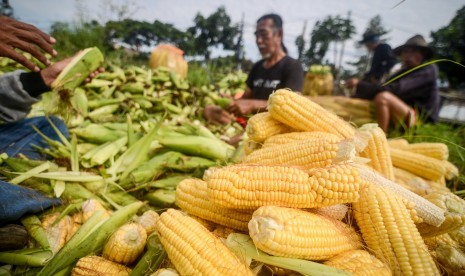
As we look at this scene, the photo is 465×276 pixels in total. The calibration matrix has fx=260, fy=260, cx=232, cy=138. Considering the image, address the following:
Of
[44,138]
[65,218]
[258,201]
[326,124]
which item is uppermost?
[326,124]

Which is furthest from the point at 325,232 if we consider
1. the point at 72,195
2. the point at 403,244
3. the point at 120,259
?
the point at 72,195

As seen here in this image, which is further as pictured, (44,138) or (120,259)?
(44,138)

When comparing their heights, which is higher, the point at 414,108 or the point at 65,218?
A: the point at 414,108

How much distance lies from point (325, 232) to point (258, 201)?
0.30 metres

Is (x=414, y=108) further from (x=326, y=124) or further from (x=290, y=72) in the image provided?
(x=326, y=124)

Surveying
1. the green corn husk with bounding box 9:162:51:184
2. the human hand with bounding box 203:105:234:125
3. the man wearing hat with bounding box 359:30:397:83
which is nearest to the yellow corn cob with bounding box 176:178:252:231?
the green corn husk with bounding box 9:162:51:184

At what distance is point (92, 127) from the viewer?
2965mm

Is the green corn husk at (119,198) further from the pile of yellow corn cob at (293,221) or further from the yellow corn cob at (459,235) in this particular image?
→ the yellow corn cob at (459,235)

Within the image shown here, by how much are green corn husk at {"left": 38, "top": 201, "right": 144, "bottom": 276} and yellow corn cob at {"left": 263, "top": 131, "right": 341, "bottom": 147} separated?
3.40 feet

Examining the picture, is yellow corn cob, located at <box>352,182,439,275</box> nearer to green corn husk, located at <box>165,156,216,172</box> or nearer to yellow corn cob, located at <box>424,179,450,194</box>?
yellow corn cob, located at <box>424,179,450,194</box>

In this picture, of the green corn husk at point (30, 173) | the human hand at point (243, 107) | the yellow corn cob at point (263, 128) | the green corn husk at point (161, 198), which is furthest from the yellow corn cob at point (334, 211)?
the human hand at point (243, 107)

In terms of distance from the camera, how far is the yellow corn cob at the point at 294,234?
93 cm

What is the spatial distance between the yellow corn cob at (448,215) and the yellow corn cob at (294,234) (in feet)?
1.68

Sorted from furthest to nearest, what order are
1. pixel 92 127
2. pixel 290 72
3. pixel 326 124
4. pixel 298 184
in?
pixel 290 72
pixel 92 127
pixel 326 124
pixel 298 184
